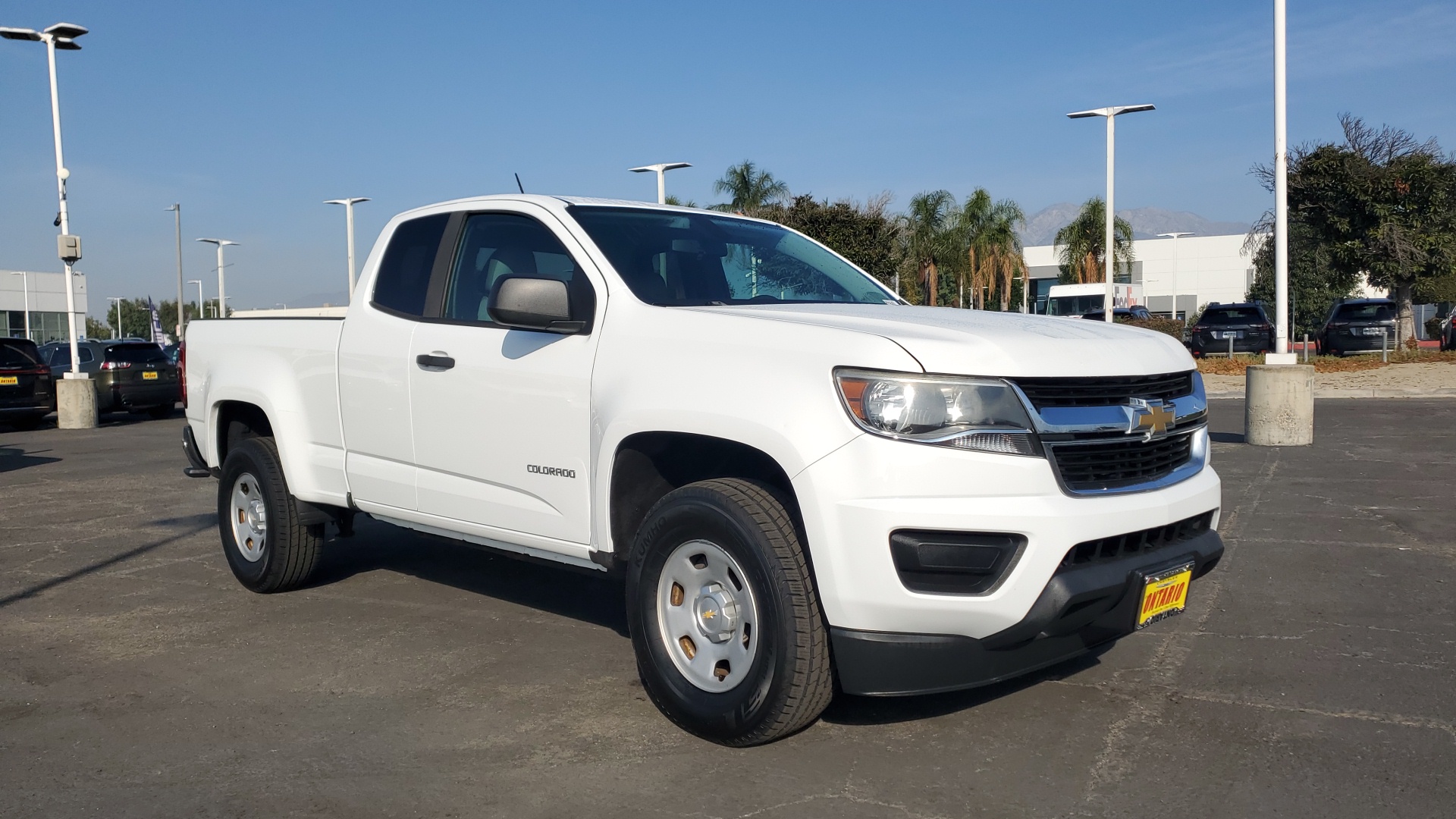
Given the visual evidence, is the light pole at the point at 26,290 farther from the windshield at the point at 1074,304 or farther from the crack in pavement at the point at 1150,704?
the crack in pavement at the point at 1150,704

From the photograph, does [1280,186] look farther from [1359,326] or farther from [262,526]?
[1359,326]

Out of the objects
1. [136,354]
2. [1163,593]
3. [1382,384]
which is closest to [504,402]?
[1163,593]

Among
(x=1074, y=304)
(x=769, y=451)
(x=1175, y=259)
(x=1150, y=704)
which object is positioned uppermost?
(x=1175, y=259)

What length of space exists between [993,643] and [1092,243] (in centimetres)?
5133

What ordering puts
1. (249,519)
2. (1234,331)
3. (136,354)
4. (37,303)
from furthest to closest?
(37,303)
(1234,331)
(136,354)
(249,519)

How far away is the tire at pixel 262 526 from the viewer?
600 centimetres

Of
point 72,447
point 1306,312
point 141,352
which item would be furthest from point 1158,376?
point 1306,312

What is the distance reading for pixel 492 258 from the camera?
17.0ft

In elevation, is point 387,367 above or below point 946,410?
above

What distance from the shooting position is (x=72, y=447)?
15625mm

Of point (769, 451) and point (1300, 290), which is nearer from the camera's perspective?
point (769, 451)

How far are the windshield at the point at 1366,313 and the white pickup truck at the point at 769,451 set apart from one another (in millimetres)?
27014

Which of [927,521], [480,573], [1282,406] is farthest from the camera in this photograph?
[1282,406]

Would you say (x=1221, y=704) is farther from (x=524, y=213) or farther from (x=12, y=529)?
(x=12, y=529)
